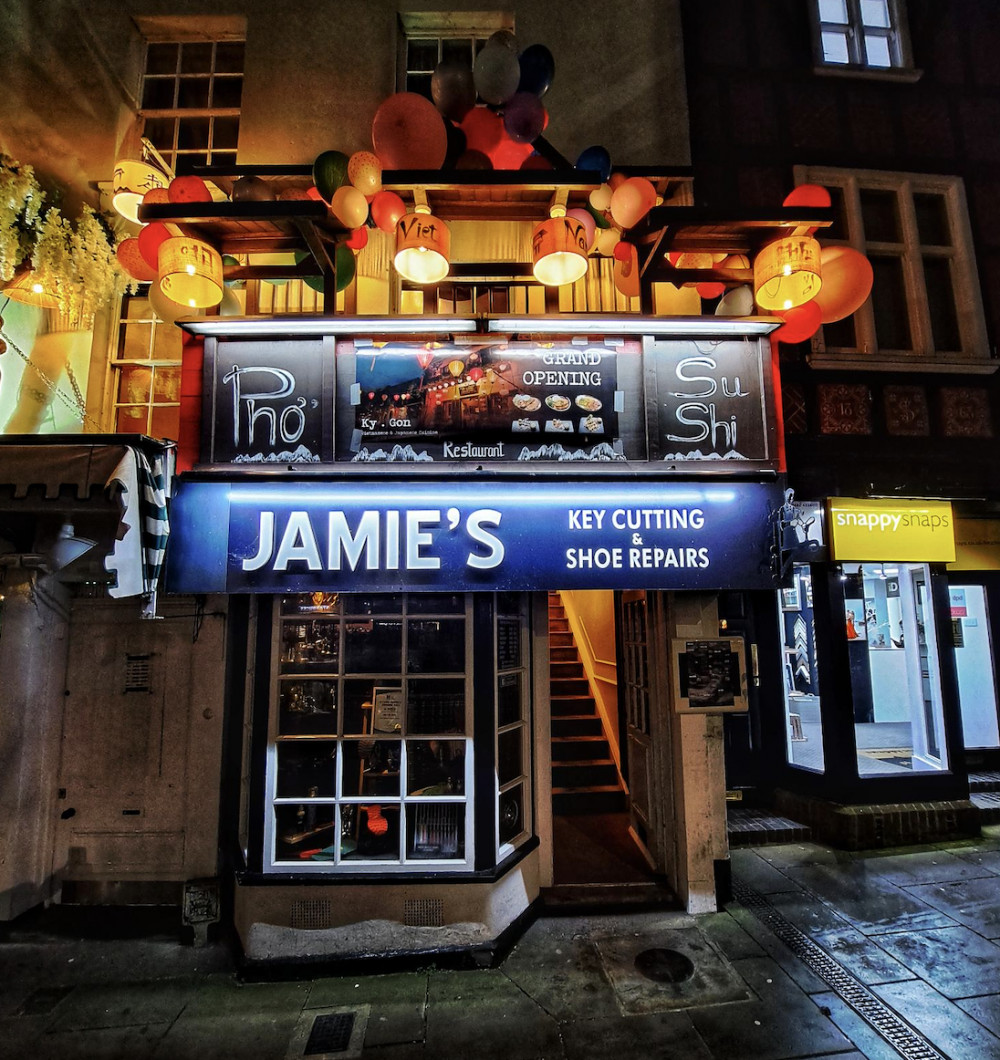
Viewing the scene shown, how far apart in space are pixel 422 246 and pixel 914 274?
7.08 meters

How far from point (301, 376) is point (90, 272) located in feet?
9.87

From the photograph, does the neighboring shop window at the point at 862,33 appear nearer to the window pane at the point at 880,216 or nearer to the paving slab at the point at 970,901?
the window pane at the point at 880,216

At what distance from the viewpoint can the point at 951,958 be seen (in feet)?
15.8

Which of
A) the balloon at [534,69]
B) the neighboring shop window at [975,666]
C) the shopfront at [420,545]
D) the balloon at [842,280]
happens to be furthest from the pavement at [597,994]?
the balloon at [534,69]

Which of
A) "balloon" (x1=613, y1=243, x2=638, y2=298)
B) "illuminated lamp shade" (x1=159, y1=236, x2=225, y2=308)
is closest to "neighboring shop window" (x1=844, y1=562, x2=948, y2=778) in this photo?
"balloon" (x1=613, y1=243, x2=638, y2=298)

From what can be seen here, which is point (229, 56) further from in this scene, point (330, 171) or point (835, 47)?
point (835, 47)

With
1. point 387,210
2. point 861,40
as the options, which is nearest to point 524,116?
point 387,210

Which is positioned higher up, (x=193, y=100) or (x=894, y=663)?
(x=193, y=100)

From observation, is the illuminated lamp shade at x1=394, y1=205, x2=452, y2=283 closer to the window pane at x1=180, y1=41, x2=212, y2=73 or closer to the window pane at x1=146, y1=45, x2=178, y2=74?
the window pane at x1=180, y1=41, x2=212, y2=73

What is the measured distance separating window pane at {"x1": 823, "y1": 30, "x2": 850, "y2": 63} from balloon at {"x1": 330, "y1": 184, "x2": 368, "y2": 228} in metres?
7.76

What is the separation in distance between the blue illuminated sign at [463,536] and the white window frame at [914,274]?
3.75 metres

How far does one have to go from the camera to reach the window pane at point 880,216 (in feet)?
26.5

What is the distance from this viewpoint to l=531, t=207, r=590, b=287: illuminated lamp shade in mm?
4859

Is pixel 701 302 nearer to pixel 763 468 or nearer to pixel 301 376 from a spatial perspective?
pixel 763 468
